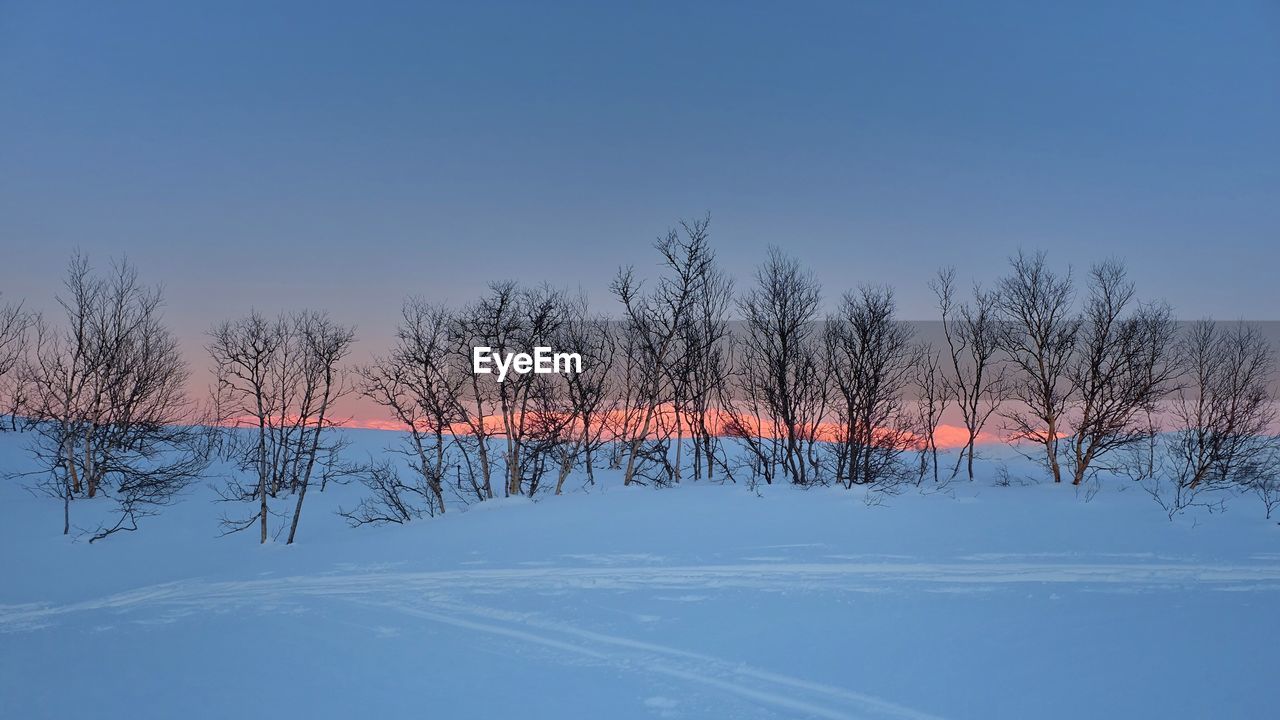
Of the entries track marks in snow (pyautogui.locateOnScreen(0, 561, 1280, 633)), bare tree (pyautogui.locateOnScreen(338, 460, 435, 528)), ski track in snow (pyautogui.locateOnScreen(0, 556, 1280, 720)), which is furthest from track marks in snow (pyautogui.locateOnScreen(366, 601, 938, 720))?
bare tree (pyautogui.locateOnScreen(338, 460, 435, 528))

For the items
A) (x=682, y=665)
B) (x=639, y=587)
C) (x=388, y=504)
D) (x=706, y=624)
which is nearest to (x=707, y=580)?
(x=639, y=587)

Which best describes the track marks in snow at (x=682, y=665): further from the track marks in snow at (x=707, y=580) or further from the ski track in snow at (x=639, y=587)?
the track marks in snow at (x=707, y=580)

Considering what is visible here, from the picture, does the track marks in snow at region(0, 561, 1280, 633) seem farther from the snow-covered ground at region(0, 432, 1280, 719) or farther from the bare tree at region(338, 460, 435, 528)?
the bare tree at region(338, 460, 435, 528)

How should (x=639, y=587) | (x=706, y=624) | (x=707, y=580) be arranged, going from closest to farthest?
(x=706, y=624) < (x=639, y=587) < (x=707, y=580)

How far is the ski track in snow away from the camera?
7.94 metres

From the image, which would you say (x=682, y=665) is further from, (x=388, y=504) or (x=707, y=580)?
(x=388, y=504)

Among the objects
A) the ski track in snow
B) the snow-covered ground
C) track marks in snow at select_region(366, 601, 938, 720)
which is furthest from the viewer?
the ski track in snow

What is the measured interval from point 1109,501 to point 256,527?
96.1 ft

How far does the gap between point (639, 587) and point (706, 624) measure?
6.88 feet

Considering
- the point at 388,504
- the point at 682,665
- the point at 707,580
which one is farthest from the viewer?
the point at 388,504

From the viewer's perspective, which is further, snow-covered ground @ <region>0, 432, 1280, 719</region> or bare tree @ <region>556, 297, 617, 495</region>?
bare tree @ <region>556, 297, 617, 495</region>

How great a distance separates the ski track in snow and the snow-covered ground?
0.18 feet

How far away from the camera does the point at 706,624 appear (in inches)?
368

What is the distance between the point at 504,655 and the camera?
8.55m
